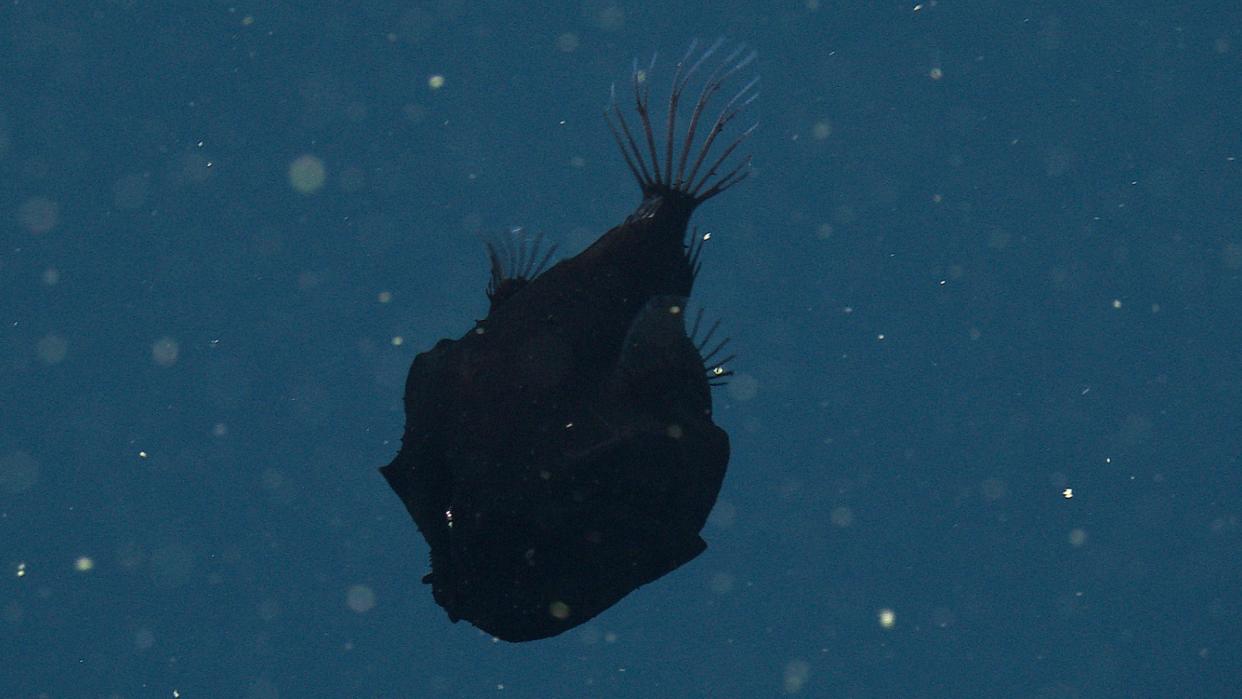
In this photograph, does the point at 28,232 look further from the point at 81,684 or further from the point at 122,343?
the point at 81,684

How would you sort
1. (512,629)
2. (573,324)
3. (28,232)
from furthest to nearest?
(28,232) < (573,324) < (512,629)

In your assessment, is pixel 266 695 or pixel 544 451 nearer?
pixel 544 451

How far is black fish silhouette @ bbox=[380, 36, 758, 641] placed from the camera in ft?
10.5


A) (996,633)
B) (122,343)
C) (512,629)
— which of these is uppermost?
(122,343)

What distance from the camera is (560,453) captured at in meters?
3.27

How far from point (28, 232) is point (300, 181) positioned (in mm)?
2971

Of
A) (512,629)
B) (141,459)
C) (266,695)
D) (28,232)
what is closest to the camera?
(512,629)

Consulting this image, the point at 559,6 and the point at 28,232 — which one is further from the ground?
the point at 28,232

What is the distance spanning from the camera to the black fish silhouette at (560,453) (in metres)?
3.19

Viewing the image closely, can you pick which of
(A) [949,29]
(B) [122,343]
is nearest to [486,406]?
(B) [122,343]

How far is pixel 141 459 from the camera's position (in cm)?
1032

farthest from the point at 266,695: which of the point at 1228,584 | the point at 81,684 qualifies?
the point at 1228,584

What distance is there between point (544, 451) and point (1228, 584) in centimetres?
1406

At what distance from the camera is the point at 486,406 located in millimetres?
3408
